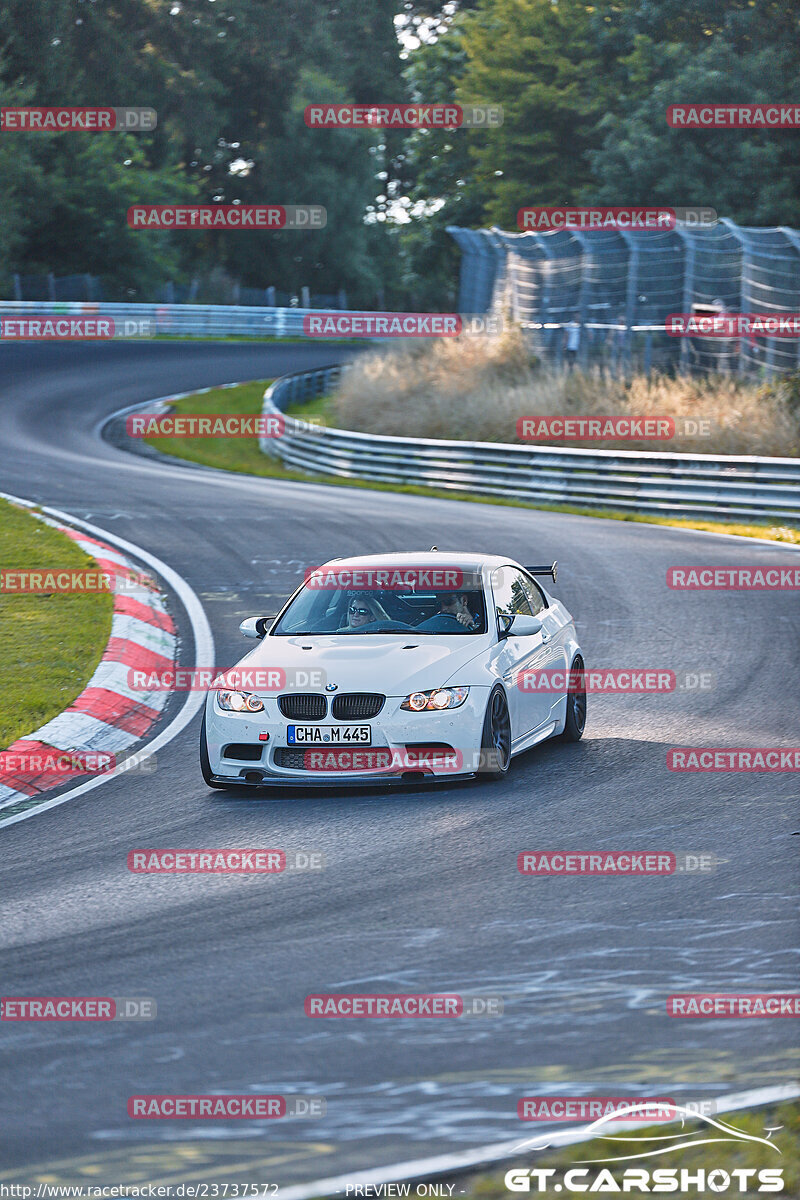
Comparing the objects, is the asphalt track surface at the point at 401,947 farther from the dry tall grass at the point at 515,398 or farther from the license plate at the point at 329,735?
the dry tall grass at the point at 515,398

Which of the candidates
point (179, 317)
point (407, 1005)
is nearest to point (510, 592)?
point (407, 1005)

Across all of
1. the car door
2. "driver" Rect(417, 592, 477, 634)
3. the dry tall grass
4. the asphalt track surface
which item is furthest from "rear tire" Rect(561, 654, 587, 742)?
the dry tall grass

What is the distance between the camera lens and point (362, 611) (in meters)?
10.5

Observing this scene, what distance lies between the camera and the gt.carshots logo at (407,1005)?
18.7 feet

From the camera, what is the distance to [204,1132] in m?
4.74

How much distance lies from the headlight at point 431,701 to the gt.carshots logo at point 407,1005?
355cm

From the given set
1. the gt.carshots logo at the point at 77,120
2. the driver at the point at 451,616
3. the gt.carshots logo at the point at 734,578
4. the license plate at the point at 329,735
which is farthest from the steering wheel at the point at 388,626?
the gt.carshots logo at the point at 77,120

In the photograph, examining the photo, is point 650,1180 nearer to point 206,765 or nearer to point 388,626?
point 206,765

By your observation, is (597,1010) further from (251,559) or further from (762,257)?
(762,257)

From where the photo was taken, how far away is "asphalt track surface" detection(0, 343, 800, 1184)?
4.82 metres

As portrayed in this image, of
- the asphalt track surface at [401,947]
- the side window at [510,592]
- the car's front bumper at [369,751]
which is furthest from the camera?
the side window at [510,592]

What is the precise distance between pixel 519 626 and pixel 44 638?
5.62 metres

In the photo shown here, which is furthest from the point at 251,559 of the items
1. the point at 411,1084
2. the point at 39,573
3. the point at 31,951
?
the point at 411,1084

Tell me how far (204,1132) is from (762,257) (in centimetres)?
2456
